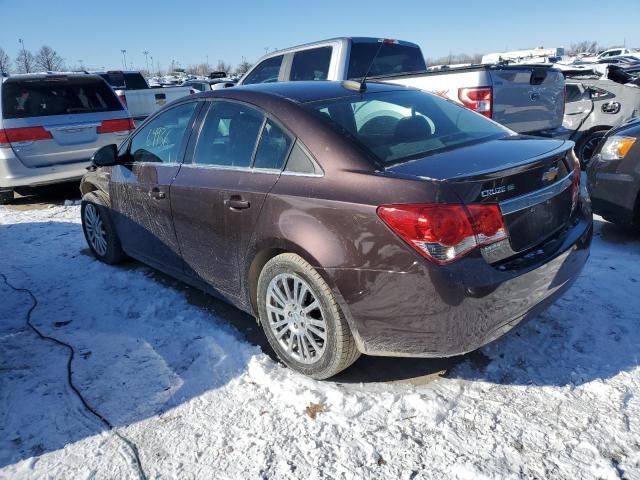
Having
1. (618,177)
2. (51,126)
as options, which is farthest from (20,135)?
(618,177)

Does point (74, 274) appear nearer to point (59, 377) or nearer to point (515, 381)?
point (59, 377)

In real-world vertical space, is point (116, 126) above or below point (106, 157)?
below

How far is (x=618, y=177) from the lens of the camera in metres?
4.64

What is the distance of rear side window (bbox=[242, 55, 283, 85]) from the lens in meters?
7.25

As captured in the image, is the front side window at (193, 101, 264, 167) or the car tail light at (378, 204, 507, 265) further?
the front side window at (193, 101, 264, 167)

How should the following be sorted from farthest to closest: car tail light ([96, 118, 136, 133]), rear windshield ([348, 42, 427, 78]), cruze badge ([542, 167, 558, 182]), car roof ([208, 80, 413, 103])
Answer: car tail light ([96, 118, 136, 133]), rear windshield ([348, 42, 427, 78]), car roof ([208, 80, 413, 103]), cruze badge ([542, 167, 558, 182])

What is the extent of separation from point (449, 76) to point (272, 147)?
3247 millimetres

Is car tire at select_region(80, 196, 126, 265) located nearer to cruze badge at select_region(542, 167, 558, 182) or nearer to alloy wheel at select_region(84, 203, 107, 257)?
alloy wheel at select_region(84, 203, 107, 257)

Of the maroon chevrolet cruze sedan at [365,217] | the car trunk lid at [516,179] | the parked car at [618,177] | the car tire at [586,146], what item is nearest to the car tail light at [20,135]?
the maroon chevrolet cruze sedan at [365,217]

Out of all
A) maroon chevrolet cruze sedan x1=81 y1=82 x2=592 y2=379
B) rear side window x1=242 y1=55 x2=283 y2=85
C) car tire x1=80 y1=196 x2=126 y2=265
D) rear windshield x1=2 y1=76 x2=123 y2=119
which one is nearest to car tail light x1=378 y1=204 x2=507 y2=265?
maroon chevrolet cruze sedan x1=81 y1=82 x2=592 y2=379

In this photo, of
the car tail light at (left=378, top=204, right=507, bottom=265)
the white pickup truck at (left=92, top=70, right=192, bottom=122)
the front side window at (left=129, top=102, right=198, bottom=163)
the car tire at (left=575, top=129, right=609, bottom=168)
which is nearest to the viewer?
the car tail light at (left=378, top=204, right=507, bottom=265)

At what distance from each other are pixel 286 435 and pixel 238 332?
1150 millimetres

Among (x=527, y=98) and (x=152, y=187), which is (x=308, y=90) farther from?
(x=527, y=98)

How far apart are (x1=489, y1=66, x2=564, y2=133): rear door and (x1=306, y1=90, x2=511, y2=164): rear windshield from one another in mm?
2230
